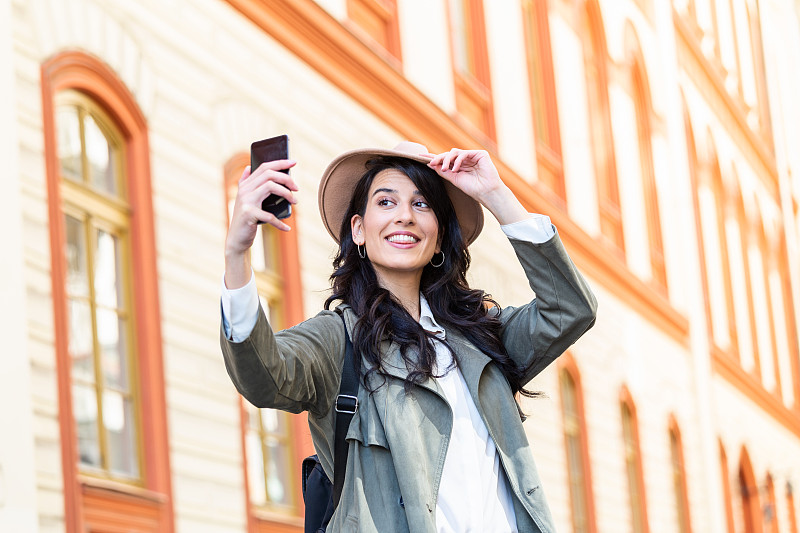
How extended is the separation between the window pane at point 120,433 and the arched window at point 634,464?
11.6 meters

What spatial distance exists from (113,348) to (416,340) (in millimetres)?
4821

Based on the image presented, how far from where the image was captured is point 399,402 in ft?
12.1

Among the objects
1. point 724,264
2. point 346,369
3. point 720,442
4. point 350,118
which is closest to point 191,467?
point 350,118

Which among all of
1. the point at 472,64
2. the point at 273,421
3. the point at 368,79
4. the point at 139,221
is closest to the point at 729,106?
the point at 472,64

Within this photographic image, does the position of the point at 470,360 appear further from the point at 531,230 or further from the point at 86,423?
the point at 86,423

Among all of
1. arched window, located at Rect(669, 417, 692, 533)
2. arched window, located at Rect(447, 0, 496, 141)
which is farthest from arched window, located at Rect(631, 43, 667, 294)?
arched window, located at Rect(447, 0, 496, 141)

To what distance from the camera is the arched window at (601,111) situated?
66.2 ft

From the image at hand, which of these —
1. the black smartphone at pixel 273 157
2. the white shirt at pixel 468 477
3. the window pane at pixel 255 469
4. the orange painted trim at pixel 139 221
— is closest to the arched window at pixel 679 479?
the window pane at pixel 255 469

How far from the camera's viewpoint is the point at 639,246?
2152 centimetres

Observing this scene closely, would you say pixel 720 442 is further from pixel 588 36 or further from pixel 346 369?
pixel 346 369

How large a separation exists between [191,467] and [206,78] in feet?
7.89

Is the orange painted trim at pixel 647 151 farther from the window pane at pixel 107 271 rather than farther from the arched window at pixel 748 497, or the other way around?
the window pane at pixel 107 271

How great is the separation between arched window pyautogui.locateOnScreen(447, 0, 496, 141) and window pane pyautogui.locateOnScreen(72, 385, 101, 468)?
7.41 metres

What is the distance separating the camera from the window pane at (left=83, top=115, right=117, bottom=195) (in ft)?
27.7
